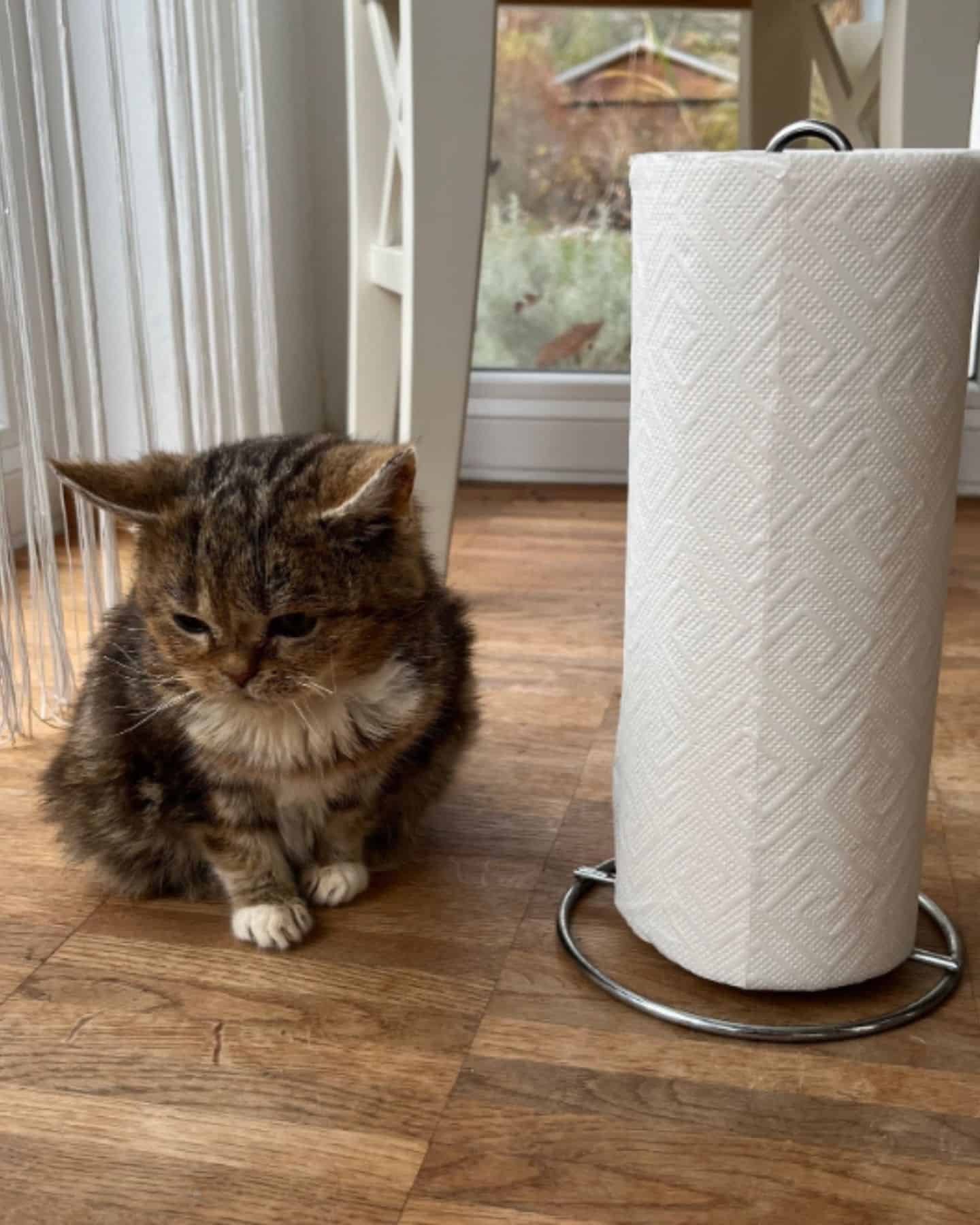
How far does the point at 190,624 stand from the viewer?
93 centimetres

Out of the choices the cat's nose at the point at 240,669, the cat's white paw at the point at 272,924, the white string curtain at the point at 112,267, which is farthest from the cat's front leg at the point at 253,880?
the white string curtain at the point at 112,267

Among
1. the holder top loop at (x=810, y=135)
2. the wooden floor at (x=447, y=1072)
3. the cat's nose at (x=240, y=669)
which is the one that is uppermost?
the holder top loop at (x=810, y=135)

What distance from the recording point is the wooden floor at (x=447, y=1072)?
2.36 ft

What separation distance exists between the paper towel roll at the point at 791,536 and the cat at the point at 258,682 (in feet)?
0.59

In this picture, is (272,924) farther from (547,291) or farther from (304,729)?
(547,291)

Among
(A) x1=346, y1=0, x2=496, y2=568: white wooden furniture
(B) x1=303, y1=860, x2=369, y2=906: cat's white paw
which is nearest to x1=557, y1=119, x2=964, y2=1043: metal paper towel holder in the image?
(B) x1=303, y1=860, x2=369, y2=906: cat's white paw

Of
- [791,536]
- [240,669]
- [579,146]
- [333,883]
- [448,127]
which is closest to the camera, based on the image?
[791,536]

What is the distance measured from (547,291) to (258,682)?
155cm

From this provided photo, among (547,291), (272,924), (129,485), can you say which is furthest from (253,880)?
(547,291)

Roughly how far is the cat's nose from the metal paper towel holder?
29 centimetres

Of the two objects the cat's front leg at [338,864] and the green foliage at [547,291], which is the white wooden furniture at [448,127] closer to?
the green foliage at [547,291]

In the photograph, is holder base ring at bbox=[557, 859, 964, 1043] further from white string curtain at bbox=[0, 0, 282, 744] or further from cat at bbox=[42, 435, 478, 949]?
white string curtain at bbox=[0, 0, 282, 744]

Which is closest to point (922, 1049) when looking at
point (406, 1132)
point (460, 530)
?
point (406, 1132)

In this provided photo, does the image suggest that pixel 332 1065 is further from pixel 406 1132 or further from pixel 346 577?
pixel 346 577
